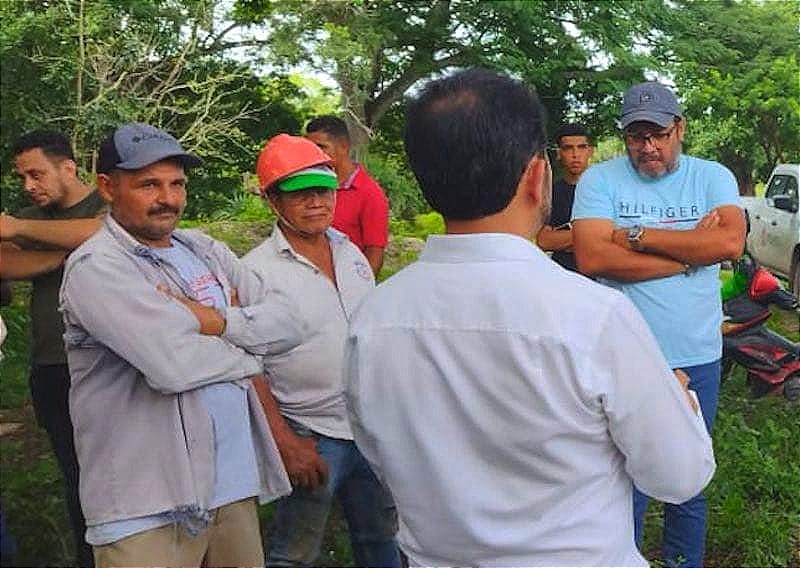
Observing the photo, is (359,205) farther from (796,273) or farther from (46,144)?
(796,273)

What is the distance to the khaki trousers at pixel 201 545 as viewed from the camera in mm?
1831

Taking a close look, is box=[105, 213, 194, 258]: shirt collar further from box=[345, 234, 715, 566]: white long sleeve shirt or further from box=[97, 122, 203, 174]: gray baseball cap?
box=[345, 234, 715, 566]: white long sleeve shirt

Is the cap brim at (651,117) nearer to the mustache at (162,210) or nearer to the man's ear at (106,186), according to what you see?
the mustache at (162,210)

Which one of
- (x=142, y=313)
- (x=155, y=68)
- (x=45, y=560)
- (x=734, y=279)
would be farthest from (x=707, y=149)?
(x=45, y=560)

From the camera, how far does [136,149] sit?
191 centimetres

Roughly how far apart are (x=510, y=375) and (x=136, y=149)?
1.06 metres

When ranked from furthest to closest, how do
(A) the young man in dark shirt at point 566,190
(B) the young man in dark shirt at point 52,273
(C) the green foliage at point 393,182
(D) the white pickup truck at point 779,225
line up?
(D) the white pickup truck at point 779,225
(A) the young man in dark shirt at point 566,190
(C) the green foliage at point 393,182
(B) the young man in dark shirt at point 52,273

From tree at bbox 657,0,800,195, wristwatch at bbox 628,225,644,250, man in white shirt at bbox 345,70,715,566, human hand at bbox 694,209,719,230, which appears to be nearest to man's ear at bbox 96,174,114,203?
man in white shirt at bbox 345,70,715,566

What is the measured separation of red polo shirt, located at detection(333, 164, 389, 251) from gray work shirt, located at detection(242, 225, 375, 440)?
2.03 feet

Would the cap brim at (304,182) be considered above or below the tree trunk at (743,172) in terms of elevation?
above

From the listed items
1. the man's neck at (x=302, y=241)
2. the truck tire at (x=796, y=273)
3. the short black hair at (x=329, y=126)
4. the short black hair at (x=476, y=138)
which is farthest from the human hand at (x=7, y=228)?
the truck tire at (x=796, y=273)

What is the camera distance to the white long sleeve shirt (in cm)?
117

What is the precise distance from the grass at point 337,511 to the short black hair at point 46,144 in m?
0.46

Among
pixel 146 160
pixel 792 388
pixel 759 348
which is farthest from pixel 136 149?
pixel 792 388
